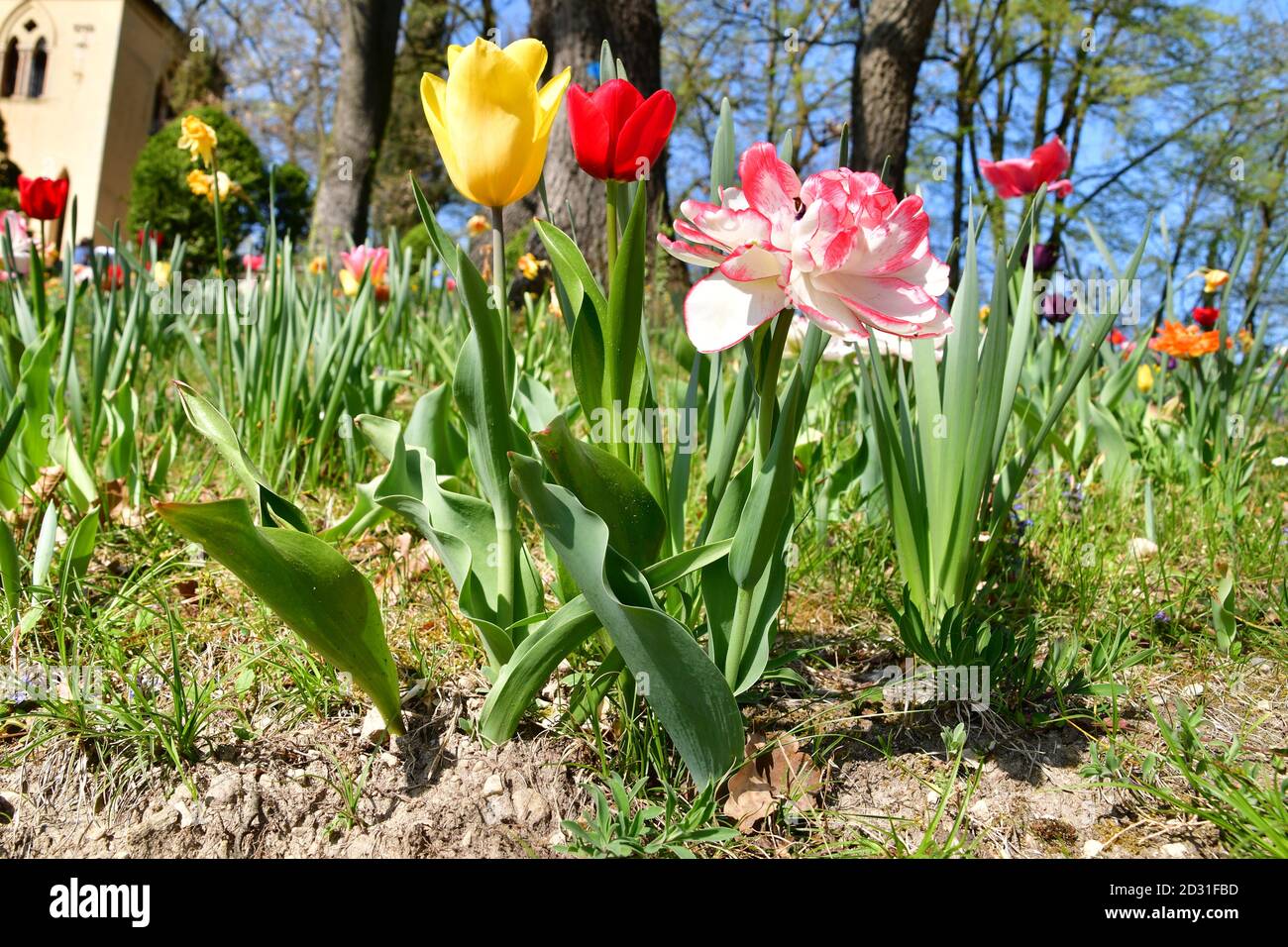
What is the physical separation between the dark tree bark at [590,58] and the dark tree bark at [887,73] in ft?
6.30

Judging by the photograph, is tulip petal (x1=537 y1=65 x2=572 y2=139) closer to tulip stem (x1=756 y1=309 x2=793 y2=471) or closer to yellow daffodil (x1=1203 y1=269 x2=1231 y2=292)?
tulip stem (x1=756 y1=309 x2=793 y2=471)

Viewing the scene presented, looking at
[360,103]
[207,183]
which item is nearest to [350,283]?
[207,183]

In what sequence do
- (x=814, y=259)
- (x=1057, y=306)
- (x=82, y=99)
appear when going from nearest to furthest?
(x=814, y=259), (x=1057, y=306), (x=82, y=99)

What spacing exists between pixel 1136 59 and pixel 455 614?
14.1 meters

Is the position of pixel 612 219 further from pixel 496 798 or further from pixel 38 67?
pixel 38 67

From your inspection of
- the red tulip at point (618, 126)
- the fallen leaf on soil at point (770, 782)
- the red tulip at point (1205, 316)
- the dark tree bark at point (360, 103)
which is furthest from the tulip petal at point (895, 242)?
the dark tree bark at point (360, 103)

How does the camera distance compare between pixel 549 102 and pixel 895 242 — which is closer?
pixel 895 242

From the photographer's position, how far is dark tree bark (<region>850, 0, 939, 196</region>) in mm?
6023

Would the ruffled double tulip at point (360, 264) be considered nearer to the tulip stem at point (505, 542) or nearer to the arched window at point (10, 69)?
the tulip stem at point (505, 542)

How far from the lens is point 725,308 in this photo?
99 cm

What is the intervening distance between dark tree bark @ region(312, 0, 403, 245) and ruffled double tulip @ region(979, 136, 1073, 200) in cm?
648

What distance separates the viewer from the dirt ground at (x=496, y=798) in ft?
4.09

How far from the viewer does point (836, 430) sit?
279 cm

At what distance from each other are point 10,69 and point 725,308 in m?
23.3
